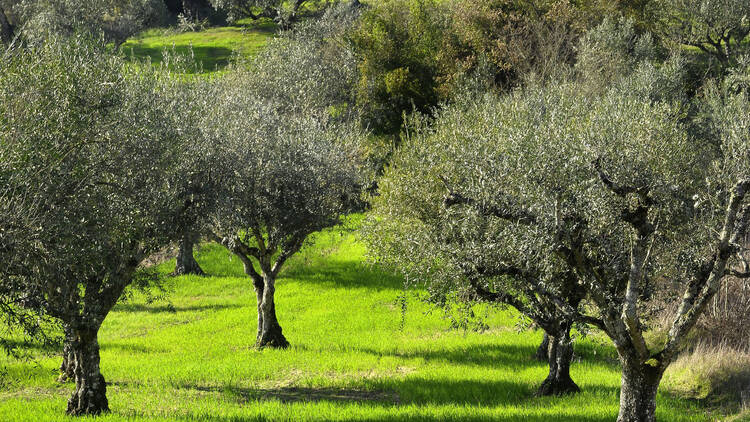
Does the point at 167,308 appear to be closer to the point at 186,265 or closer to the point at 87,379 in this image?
the point at 186,265

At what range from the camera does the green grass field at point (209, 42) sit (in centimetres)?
9156

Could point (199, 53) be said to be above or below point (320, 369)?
above

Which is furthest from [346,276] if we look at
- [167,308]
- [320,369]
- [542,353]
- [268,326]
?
[542,353]

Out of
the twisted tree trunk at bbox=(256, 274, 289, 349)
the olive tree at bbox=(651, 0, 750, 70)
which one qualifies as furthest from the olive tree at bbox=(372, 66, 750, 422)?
the olive tree at bbox=(651, 0, 750, 70)

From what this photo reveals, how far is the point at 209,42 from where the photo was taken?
99625 mm

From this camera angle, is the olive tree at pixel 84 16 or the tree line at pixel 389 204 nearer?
the tree line at pixel 389 204

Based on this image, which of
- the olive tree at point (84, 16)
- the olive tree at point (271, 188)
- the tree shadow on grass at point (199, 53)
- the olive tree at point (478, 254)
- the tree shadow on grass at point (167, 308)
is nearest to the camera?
the olive tree at point (478, 254)

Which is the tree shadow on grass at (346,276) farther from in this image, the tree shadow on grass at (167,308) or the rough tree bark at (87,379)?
the rough tree bark at (87,379)

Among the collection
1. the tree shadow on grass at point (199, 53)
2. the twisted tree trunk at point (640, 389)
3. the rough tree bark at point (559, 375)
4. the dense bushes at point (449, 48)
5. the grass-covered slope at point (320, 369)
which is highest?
the tree shadow on grass at point (199, 53)

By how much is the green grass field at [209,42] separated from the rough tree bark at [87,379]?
72.3 m

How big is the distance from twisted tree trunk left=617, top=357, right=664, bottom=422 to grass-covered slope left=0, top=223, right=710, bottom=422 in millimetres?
2257

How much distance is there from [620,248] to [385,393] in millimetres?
9672

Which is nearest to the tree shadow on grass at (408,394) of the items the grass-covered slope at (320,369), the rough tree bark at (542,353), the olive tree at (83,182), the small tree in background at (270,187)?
the grass-covered slope at (320,369)

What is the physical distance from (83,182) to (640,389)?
1350 centimetres
